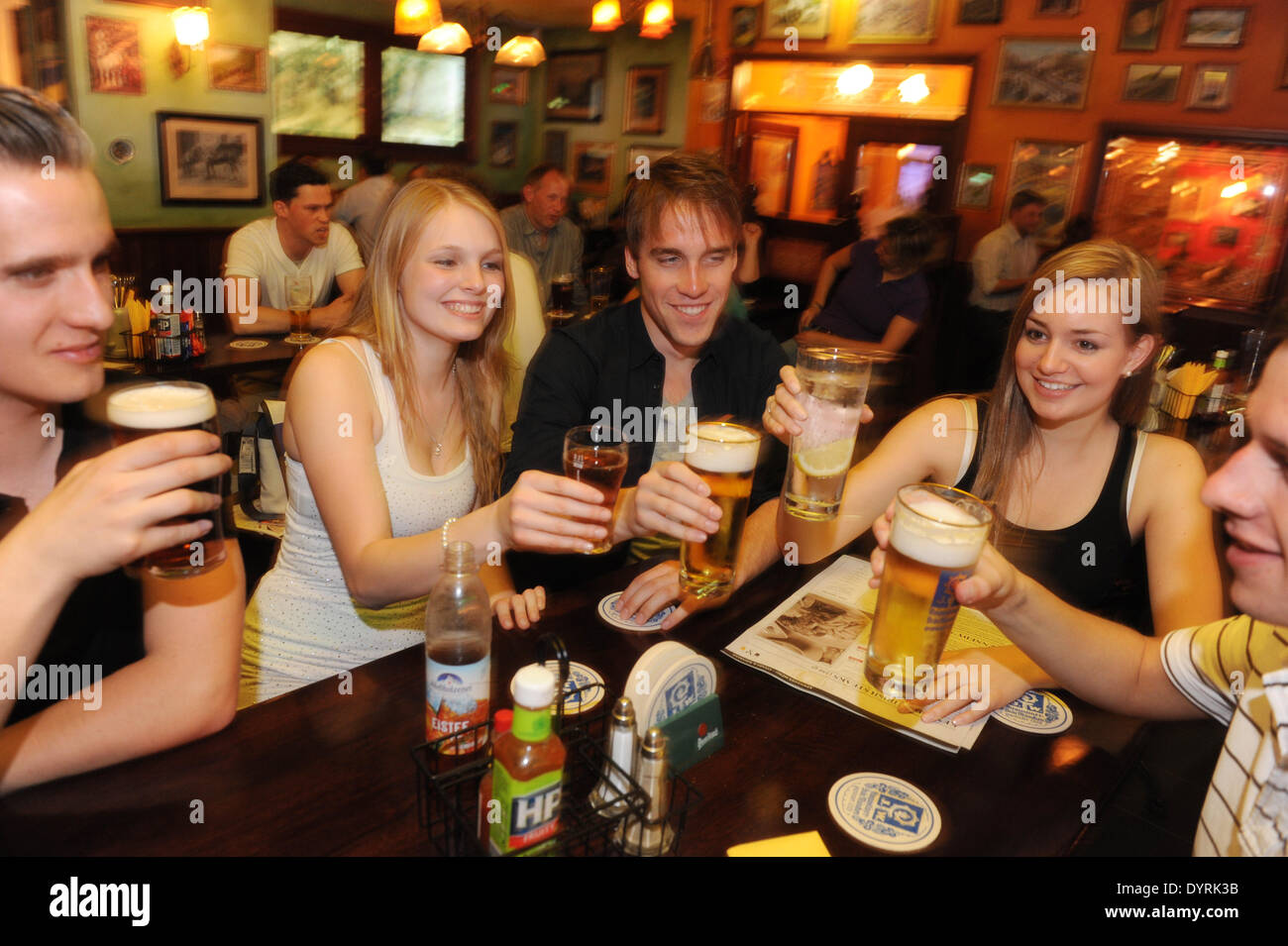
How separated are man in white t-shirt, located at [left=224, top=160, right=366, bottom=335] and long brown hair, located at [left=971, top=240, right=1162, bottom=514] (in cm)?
357

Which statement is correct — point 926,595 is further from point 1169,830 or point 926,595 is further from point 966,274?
point 966,274

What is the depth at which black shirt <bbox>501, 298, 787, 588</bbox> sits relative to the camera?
2.30m

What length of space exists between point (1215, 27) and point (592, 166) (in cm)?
660

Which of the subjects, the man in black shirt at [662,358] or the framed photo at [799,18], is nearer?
the man in black shirt at [662,358]

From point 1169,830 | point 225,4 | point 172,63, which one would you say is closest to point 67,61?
point 172,63

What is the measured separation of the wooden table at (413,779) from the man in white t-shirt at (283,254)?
11.9 ft

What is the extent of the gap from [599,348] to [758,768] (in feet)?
4.69

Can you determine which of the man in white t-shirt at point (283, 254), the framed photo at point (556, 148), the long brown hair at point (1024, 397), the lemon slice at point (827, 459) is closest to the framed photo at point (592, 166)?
the framed photo at point (556, 148)

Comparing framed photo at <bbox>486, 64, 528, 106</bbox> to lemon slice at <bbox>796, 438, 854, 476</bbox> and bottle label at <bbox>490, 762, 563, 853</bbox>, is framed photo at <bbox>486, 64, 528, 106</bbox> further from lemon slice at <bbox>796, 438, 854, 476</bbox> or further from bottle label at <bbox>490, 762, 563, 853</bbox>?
bottle label at <bbox>490, 762, 563, 853</bbox>

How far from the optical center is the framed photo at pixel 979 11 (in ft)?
21.3

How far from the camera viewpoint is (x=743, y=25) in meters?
7.68

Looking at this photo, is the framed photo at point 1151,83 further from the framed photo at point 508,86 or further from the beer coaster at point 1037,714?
the framed photo at point 508,86

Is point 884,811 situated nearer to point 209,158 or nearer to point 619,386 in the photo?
point 619,386

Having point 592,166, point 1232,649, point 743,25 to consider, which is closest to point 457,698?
point 1232,649
